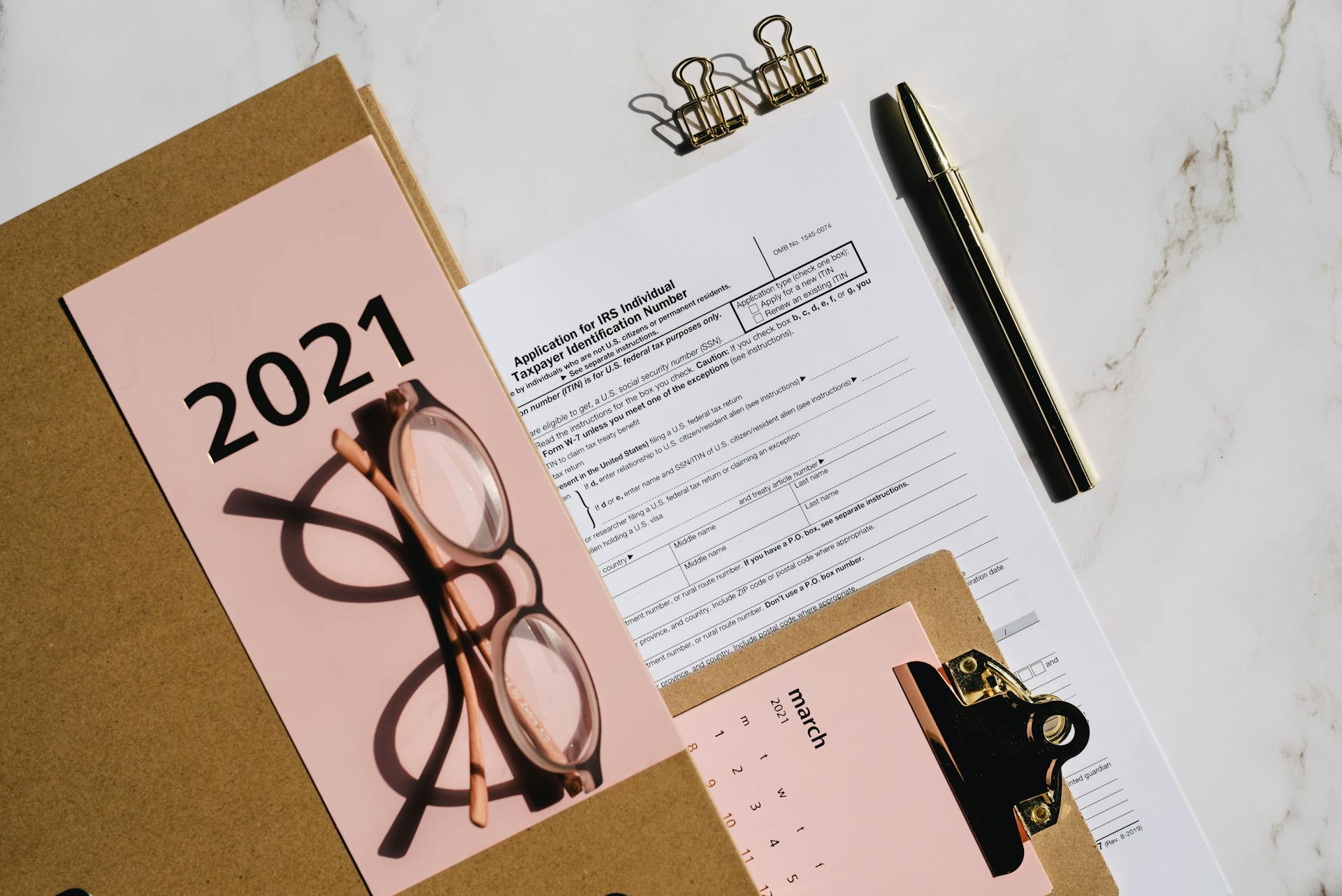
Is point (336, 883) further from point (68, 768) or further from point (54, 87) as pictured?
point (54, 87)

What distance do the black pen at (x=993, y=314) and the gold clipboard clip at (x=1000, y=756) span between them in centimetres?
17

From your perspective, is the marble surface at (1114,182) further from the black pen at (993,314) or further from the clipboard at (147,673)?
the clipboard at (147,673)

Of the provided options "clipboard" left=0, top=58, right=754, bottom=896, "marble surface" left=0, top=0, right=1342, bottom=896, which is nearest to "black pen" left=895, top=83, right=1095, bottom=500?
"marble surface" left=0, top=0, right=1342, bottom=896

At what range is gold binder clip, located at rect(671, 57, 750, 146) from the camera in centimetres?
50

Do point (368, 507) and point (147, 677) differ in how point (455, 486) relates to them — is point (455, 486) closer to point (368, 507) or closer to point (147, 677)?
point (368, 507)

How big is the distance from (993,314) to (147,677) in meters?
0.49

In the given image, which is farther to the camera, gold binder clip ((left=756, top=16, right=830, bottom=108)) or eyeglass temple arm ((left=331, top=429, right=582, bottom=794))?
gold binder clip ((left=756, top=16, right=830, bottom=108))

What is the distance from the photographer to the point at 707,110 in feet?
1.69

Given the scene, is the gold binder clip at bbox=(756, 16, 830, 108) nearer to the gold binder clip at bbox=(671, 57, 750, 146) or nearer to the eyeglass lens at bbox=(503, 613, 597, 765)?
the gold binder clip at bbox=(671, 57, 750, 146)

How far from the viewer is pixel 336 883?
1.10ft

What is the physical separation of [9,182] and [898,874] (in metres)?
0.65

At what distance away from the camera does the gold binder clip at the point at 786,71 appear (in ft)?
1.65

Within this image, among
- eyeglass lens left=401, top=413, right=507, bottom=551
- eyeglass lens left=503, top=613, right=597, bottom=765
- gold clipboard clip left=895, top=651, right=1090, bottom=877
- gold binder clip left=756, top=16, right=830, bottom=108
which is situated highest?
gold binder clip left=756, top=16, right=830, bottom=108

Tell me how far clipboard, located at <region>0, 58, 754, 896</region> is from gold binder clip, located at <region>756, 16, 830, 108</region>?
272 mm
